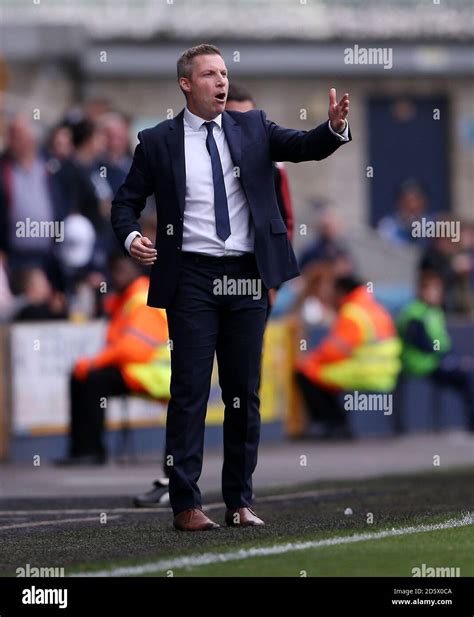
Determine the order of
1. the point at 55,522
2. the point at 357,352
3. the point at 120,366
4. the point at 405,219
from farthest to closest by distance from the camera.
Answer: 1. the point at 405,219
2. the point at 357,352
3. the point at 120,366
4. the point at 55,522

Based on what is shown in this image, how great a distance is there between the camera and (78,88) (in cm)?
2355

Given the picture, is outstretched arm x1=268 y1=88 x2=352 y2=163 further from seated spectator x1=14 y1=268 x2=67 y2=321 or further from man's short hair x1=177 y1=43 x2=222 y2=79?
seated spectator x1=14 y1=268 x2=67 y2=321

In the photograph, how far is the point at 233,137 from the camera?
27.4 ft

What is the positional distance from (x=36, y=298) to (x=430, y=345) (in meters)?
4.35

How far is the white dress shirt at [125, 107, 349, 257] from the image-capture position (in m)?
8.30

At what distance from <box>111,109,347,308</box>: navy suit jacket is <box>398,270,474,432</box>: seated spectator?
9.63 metres
